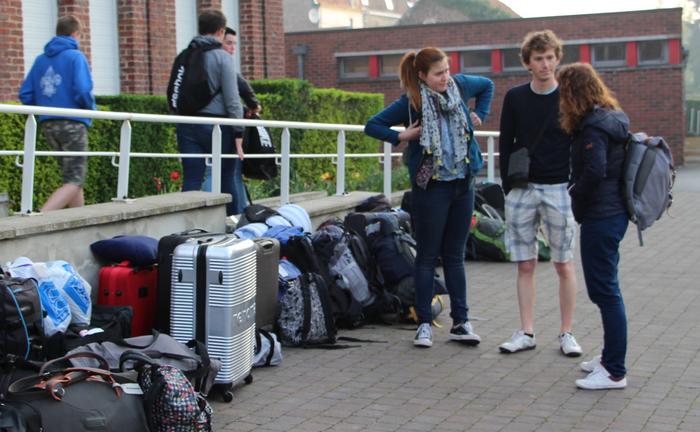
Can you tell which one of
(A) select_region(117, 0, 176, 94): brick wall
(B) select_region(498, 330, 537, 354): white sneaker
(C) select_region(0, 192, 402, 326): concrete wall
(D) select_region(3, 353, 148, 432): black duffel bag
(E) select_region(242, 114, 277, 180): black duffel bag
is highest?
(A) select_region(117, 0, 176, 94): brick wall

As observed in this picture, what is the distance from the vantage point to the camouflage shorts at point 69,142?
8.60 meters

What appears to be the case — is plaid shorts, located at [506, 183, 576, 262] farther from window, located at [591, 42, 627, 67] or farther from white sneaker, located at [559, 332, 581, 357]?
window, located at [591, 42, 627, 67]

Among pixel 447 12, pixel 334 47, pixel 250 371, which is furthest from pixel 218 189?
pixel 447 12

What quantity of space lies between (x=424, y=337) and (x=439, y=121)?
1.40m

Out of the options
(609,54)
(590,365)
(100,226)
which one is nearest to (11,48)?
(100,226)

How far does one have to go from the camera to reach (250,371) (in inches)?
260

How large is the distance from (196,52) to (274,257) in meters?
2.57

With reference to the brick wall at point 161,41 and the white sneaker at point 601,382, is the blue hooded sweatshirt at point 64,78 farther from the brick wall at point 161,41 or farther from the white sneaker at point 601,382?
the brick wall at point 161,41

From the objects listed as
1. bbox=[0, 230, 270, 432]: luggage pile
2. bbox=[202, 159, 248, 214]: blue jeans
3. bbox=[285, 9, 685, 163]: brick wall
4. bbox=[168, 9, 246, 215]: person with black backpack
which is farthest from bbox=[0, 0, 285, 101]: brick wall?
bbox=[285, 9, 685, 163]: brick wall

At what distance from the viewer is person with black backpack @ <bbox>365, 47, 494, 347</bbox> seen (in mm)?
7297

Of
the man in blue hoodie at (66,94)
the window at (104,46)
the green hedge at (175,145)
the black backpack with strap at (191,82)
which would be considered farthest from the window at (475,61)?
the man in blue hoodie at (66,94)

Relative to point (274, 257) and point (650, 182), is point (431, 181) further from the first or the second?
point (650, 182)

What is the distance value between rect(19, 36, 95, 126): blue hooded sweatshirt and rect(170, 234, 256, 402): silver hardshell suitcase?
2.96m

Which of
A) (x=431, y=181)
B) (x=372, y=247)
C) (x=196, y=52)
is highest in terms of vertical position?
(x=196, y=52)
